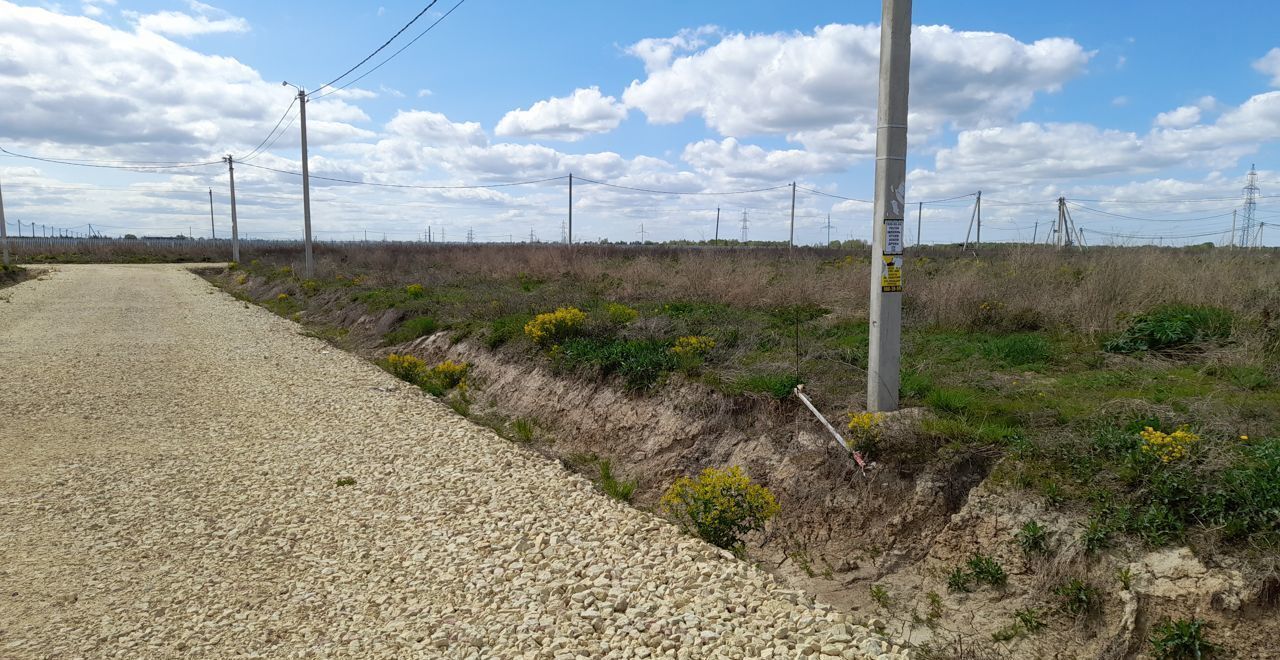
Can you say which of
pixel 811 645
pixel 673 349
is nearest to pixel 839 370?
pixel 673 349

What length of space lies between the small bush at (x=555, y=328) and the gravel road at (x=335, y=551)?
194 cm

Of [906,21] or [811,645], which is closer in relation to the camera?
[811,645]

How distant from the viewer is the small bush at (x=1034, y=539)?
4152 millimetres

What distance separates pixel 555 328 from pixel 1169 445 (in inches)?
302

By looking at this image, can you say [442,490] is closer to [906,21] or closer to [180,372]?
[906,21]

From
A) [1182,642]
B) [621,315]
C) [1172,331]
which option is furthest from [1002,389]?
[621,315]

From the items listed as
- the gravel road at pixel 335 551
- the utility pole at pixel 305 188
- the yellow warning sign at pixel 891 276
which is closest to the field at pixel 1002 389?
the gravel road at pixel 335 551

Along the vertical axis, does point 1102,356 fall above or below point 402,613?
above

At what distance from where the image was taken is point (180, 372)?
1151 cm

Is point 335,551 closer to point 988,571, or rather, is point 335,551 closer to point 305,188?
point 988,571

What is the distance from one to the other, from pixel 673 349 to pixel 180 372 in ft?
26.9

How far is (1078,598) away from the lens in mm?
3793

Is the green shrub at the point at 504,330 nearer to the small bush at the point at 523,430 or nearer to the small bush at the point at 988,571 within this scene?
the small bush at the point at 523,430

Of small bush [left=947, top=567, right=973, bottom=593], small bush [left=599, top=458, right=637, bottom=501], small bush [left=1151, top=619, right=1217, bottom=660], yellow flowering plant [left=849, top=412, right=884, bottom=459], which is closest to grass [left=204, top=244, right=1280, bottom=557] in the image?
yellow flowering plant [left=849, top=412, right=884, bottom=459]
